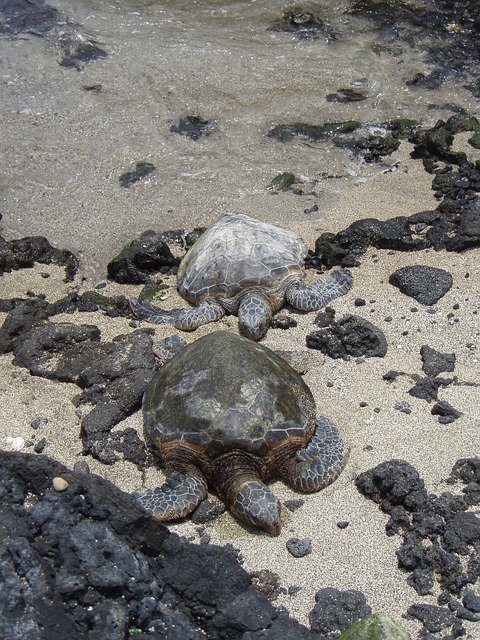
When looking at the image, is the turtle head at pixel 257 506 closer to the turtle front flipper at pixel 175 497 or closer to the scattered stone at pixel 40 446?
the turtle front flipper at pixel 175 497

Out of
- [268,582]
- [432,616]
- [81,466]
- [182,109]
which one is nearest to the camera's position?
[432,616]

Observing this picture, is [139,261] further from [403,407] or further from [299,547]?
[299,547]

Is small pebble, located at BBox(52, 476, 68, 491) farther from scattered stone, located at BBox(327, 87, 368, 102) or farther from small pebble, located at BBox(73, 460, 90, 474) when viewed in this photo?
scattered stone, located at BBox(327, 87, 368, 102)

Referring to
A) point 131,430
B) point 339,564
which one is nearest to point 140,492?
point 131,430

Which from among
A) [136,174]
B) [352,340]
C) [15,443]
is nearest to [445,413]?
[352,340]

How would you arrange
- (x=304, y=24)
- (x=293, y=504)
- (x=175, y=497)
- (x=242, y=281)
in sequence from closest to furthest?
(x=175, y=497)
(x=293, y=504)
(x=242, y=281)
(x=304, y=24)

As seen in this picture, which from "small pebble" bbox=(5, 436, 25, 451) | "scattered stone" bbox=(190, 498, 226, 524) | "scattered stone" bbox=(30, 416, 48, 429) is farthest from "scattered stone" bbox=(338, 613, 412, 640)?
"scattered stone" bbox=(30, 416, 48, 429)

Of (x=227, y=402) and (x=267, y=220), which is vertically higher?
(x=227, y=402)
